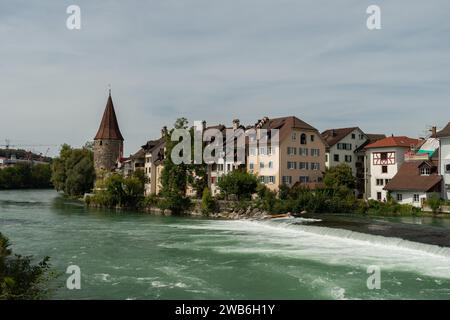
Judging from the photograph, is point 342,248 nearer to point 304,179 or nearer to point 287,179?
point 287,179

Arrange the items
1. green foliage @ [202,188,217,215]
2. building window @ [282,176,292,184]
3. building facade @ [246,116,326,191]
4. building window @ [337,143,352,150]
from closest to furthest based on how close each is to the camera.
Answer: green foliage @ [202,188,217,215], building facade @ [246,116,326,191], building window @ [282,176,292,184], building window @ [337,143,352,150]

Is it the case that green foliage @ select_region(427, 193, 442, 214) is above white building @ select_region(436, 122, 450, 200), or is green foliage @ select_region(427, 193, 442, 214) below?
below

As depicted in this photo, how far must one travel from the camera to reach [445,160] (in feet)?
163

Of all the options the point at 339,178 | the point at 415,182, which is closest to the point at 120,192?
the point at 339,178

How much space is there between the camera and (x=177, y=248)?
2830cm

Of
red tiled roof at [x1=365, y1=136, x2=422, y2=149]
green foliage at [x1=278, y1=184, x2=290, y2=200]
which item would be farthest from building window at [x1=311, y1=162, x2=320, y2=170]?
green foliage at [x1=278, y1=184, x2=290, y2=200]

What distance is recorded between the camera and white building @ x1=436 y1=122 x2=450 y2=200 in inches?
1933

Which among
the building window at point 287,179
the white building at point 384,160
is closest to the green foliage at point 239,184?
the building window at point 287,179

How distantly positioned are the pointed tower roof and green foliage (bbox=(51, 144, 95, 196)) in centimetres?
513

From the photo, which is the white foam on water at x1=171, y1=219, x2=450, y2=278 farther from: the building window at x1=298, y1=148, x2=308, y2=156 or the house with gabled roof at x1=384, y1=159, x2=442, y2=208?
the building window at x1=298, y1=148, x2=308, y2=156

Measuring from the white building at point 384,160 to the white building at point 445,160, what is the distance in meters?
7.42

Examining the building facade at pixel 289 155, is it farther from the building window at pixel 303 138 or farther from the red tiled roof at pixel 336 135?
the red tiled roof at pixel 336 135

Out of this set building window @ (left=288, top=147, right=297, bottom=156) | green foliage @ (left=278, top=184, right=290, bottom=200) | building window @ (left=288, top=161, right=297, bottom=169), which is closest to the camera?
green foliage @ (left=278, top=184, right=290, bottom=200)

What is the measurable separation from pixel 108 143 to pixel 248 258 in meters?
79.7
